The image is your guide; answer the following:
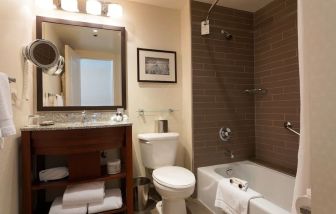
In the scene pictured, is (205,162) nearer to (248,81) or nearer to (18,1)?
(248,81)

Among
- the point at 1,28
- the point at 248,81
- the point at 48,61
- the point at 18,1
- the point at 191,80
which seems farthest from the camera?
the point at 248,81

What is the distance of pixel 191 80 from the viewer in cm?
225

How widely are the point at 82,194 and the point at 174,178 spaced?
0.76m

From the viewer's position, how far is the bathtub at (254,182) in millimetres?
1910

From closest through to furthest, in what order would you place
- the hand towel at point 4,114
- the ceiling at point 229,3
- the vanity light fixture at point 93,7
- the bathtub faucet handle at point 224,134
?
1. the hand towel at point 4,114
2. the vanity light fixture at point 93,7
3. the ceiling at point 229,3
4. the bathtub faucet handle at point 224,134

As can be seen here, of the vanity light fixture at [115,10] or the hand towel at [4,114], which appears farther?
the vanity light fixture at [115,10]

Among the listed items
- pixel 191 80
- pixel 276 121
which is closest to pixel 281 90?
pixel 276 121

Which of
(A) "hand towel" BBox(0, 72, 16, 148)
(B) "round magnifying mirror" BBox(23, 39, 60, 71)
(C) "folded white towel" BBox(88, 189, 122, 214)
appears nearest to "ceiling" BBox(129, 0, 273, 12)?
(B) "round magnifying mirror" BBox(23, 39, 60, 71)

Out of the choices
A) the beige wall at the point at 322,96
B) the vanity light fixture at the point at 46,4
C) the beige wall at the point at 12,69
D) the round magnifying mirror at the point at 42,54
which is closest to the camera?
the beige wall at the point at 322,96

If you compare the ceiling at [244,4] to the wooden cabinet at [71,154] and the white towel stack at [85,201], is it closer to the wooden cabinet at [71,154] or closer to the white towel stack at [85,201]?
the wooden cabinet at [71,154]

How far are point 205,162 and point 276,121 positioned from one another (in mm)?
950

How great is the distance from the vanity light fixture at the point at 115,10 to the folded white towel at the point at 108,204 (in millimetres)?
1788

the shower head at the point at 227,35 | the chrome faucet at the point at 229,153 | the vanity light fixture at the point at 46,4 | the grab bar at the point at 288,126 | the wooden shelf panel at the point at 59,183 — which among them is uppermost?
the vanity light fixture at the point at 46,4

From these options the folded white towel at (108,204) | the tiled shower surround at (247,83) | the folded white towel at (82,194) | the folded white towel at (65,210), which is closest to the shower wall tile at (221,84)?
the tiled shower surround at (247,83)
